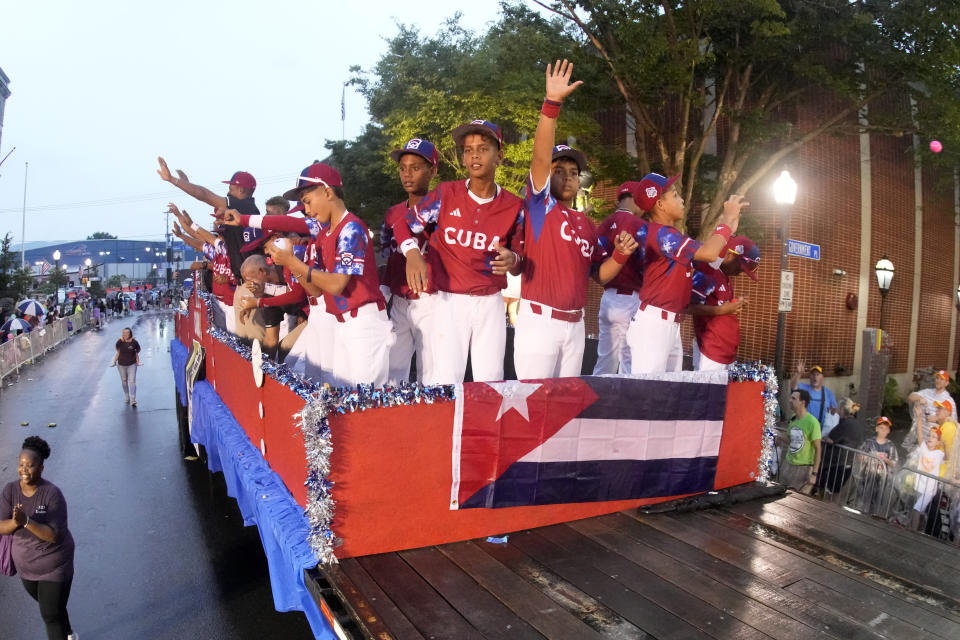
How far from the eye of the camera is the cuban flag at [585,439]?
118 inches

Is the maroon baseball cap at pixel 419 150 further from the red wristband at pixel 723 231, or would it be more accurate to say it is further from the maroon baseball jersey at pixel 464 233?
the red wristband at pixel 723 231

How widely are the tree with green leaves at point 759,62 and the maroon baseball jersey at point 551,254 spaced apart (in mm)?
7523

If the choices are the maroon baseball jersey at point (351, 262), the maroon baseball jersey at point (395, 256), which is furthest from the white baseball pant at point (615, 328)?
the maroon baseball jersey at point (351, 262)

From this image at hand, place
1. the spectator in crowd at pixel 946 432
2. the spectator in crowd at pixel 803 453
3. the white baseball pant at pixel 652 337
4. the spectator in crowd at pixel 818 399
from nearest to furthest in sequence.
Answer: the white baseball pant at pixel 652 337 < the spectator in crowd at pixel 946 432 < the spectator in crowd at pixel 803 453 < the spectator in crowd at pixel 818 399

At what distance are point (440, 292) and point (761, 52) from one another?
9.92 meters

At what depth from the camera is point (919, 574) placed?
2799 mm

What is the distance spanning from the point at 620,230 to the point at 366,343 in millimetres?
1971

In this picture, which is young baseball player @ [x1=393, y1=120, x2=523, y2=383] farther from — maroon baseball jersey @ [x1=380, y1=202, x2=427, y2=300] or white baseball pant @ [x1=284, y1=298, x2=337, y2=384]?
white baseball pant @ [x1=284, y1=298, x2=337, y2=384]

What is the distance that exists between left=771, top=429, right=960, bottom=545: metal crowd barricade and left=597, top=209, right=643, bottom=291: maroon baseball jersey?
6.37 feet

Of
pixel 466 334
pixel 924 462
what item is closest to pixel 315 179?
pixel 466 334

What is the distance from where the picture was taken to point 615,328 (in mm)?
4918

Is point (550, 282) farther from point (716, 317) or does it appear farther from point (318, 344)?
point (716, 317)

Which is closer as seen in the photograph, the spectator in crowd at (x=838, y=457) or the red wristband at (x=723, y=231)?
the red wristband at (x=723, y=231)

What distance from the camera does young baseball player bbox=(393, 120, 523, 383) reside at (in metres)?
3.79
